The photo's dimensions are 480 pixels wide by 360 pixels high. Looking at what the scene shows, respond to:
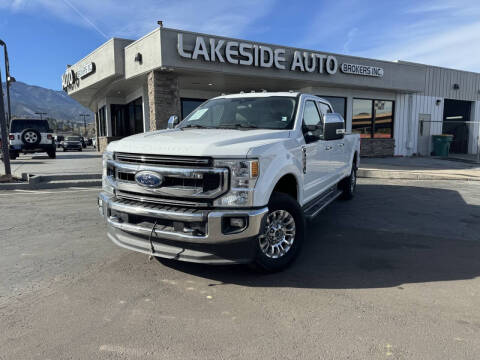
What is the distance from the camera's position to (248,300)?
313cm

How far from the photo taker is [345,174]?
7.04 meters

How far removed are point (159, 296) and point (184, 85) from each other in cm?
1274

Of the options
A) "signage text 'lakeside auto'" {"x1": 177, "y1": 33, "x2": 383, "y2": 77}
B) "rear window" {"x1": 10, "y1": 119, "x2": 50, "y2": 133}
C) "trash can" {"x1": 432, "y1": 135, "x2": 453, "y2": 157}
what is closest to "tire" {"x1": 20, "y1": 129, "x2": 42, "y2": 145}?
"rear window" {"x1": 10, "y1": 119, "x2": 50, "y2": 133}

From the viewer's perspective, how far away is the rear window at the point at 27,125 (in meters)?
18.8

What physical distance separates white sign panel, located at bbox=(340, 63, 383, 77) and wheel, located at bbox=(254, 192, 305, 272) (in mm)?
12914

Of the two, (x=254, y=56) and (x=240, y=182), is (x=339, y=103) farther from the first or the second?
(x=240, y=182)

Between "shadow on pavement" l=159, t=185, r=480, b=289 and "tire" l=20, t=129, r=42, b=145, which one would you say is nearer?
"shadow on pavement" l=159, t=185, r=480, b=289

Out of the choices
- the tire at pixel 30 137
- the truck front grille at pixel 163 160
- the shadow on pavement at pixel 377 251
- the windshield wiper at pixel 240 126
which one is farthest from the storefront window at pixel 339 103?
the tire at pixel 30 137

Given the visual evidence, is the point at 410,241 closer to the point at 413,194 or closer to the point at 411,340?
the point at 411,340

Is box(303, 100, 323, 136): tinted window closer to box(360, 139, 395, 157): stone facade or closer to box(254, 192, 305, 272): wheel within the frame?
box(254, 192, 305, 272): wheel

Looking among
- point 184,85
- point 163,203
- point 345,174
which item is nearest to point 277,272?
point 163,203

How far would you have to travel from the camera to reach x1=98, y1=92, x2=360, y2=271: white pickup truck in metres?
3.16

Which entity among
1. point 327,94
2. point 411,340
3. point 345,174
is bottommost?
point 411,340

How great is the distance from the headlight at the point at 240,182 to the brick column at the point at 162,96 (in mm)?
9348
